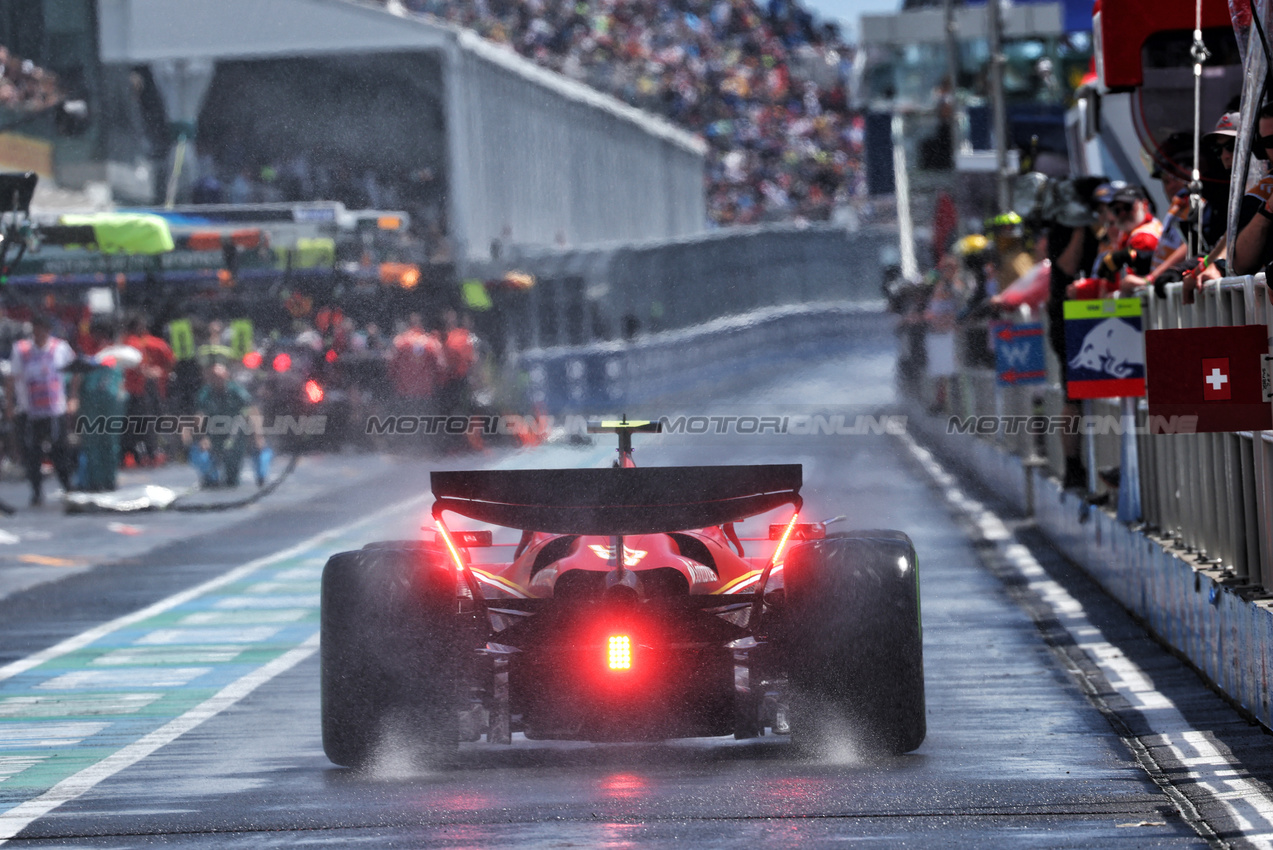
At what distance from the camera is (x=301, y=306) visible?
93.1 ft

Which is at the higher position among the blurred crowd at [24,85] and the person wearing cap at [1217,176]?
the blurred crowd at [24,85]

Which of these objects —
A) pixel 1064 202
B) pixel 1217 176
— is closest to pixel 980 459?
pixel 1064 202

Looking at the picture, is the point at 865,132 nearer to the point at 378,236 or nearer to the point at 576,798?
the point at 378,236

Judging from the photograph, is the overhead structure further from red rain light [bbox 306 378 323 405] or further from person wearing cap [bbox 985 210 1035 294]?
person wearing cap [bbox 985 210 1035 294]

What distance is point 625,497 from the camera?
683cm

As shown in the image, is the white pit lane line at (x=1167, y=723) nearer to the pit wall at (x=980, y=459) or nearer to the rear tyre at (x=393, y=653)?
the pit wall at (x=980, y=459)

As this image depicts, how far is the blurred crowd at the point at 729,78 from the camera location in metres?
55.6

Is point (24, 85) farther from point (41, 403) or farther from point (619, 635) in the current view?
point (619, 635)

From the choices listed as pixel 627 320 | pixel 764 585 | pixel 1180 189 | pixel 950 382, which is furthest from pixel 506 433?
pixel 764 585

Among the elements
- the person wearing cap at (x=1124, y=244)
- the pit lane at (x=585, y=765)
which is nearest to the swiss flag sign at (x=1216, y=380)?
the pit lane at (x=585, y=765)

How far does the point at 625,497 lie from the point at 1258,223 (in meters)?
2.87

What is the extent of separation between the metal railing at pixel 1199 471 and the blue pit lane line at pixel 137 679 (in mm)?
4333

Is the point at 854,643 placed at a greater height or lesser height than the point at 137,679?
greater

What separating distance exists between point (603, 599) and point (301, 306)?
72.6ft
